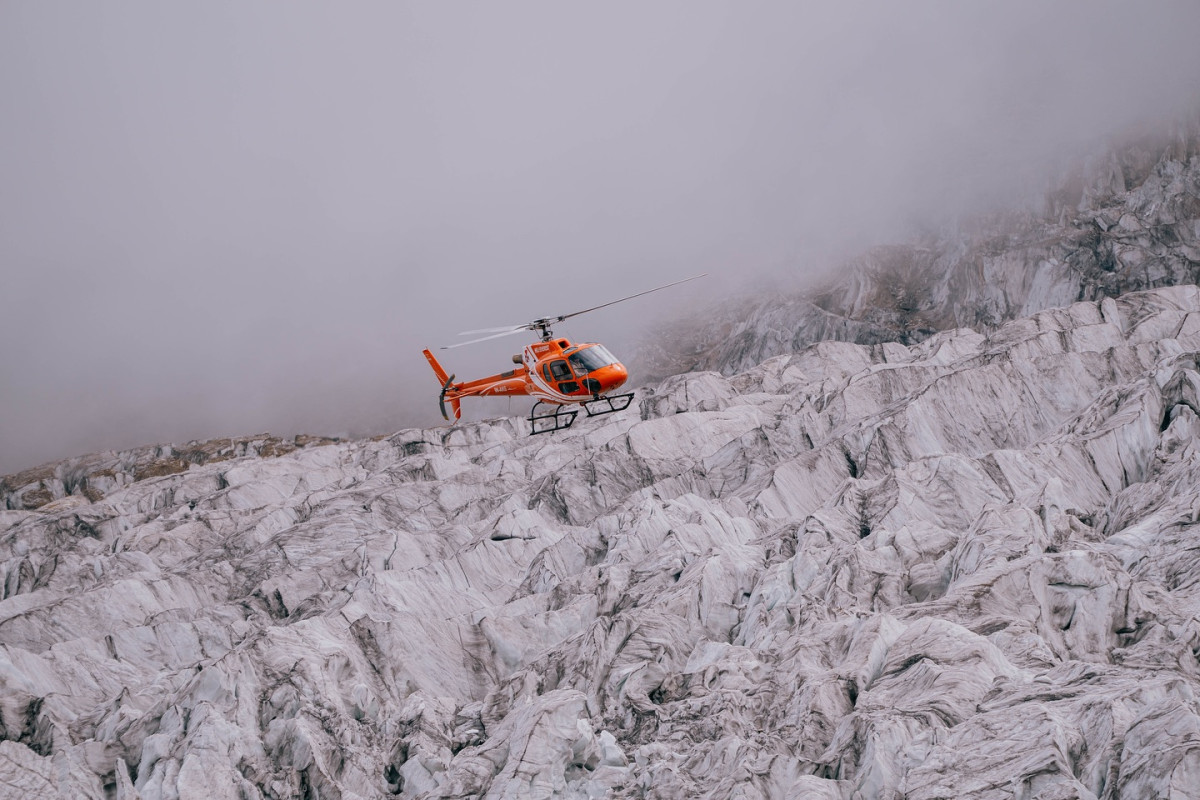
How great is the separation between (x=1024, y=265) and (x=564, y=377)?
4496 inches

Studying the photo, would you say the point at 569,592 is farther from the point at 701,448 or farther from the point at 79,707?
the point at 701,448

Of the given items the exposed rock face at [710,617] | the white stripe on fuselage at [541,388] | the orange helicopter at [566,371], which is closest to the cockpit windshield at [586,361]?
the orange helicopter at [566,371]

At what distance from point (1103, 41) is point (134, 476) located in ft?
658

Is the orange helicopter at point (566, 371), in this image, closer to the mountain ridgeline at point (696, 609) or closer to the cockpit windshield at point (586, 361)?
the cockpit windshield at point (586, 361)

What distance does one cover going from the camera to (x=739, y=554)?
5222 centimetres

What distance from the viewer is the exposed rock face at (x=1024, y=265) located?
423ft

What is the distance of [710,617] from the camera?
45781 millimetres

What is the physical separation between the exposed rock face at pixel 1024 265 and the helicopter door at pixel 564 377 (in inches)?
4143

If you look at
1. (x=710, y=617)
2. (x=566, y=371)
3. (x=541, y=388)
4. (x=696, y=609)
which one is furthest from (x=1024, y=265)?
(x=566, y=371)

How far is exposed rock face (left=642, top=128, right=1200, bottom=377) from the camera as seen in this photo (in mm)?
129000

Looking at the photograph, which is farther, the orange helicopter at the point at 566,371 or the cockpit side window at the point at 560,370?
the cockpit side window at the point at 560,370

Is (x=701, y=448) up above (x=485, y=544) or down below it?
below

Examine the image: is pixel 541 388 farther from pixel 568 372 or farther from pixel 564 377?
pixel 568 372

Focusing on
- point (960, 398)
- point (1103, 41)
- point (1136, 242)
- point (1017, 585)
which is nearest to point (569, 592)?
point (1017, 585)
